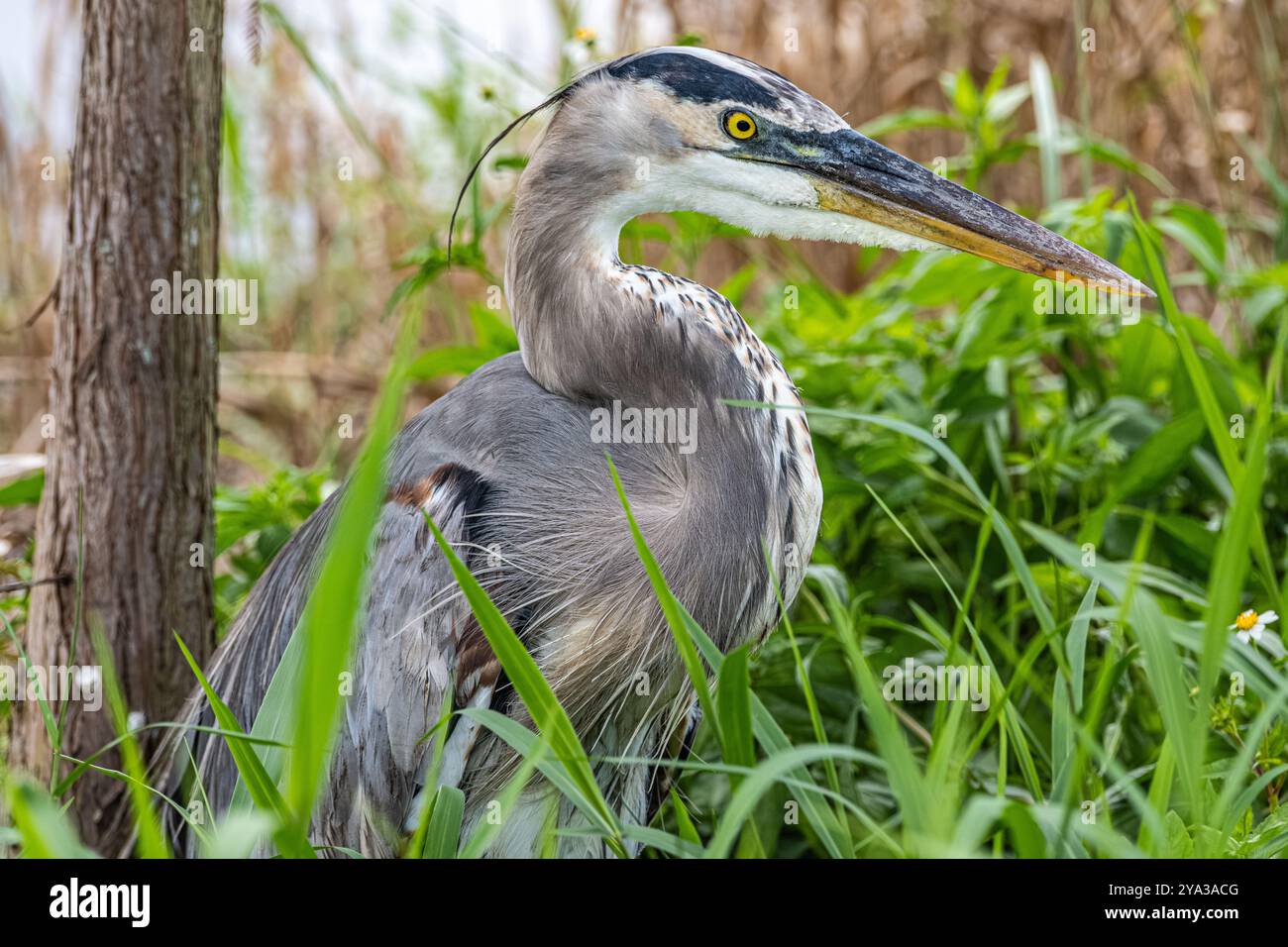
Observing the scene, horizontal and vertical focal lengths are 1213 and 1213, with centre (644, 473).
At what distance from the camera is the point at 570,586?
2.08 m

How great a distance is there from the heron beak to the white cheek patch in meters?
0.03

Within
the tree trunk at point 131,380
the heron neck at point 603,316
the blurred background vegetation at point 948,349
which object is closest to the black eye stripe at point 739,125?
the heron neck at point 603,316

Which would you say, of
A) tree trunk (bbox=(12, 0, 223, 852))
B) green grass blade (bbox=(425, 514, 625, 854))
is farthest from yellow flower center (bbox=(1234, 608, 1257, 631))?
tree trunk (bbox=(12, 0, 223, 852))

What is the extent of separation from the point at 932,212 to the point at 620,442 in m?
0.67

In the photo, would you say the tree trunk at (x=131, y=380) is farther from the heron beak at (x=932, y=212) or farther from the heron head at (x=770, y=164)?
the heron beak at (x=932, y=212)

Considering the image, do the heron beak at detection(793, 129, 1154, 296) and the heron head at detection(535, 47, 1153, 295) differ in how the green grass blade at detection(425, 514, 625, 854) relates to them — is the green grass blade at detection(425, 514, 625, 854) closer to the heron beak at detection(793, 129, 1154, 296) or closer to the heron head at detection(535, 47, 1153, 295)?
the heron head at detection(535, 47, 1153, 295)

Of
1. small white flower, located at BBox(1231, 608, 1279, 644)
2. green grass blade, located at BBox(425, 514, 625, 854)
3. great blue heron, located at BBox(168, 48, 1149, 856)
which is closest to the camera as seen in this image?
green grass blade, located at BBox(425, 514, 625, 854)

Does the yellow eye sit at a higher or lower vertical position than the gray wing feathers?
higher

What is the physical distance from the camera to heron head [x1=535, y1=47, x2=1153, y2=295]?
2.10 metres

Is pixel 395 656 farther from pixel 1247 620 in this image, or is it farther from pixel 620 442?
pixel 1247 620

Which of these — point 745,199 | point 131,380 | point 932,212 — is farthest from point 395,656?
point 932,212

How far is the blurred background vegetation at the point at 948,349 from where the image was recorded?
2049 mm

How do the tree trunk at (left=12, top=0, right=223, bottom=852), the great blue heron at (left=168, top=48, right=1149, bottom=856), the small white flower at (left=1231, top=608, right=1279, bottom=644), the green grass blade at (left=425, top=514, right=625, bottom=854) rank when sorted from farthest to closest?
the tree trunk at (left=12, top=0, right=223, bottom=852) → the great blue heron at (left=168, top=48, right=1149, bottom=856) → the small white flower at (left=1231, top=608, right=1279, bottom=644) → the green grass blade at (left=425, top=514, right=625, bottom=854)
